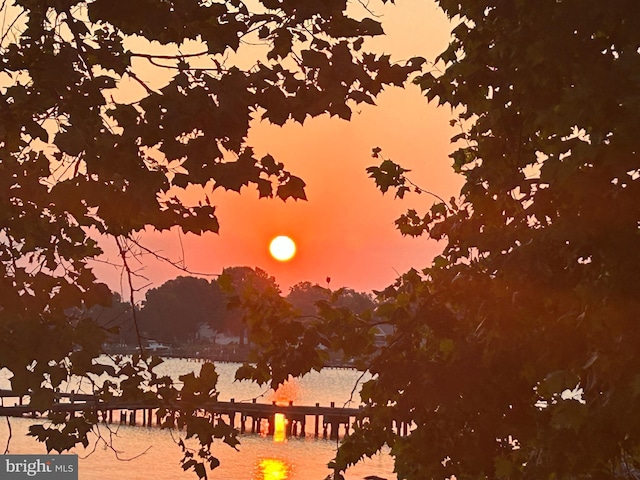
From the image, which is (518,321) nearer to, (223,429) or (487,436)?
(487,436)

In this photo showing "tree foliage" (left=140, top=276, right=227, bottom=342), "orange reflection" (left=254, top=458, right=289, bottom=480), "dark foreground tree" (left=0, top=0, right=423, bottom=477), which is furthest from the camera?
"tree foliage" (left=140, top=276, right=227, bottom=342)

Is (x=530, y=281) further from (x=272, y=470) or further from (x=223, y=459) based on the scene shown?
(x=223, y=459)

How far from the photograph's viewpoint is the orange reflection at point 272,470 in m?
57.6

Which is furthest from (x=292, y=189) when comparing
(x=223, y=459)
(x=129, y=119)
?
(x=223, y=459)

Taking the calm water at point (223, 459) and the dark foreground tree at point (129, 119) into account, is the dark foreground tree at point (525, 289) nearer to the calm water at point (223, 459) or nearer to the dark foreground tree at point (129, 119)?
the dark foreground tree at point (129, 119)

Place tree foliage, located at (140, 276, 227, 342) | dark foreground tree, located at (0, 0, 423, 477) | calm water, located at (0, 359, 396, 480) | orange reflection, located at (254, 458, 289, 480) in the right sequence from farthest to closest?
1. tree foliage, located at (140, 276, 227, 342)
2. orange reflection, located at (254, 458, 289, 480)
3. calm water, located at (0, 359, 396, 480)
4. dark foreground tree, located at (0, 0, 423, 477)

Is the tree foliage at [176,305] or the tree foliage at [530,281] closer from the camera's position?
the tree foliage at [530,281]

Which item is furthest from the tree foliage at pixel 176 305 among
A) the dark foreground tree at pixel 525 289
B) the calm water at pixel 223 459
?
the dark foreground tree at pixel 525 289

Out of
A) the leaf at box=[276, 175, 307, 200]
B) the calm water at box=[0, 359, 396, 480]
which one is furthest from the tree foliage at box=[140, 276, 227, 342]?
the leaf at box=[276, 175, 307, 200]

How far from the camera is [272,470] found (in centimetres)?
5966

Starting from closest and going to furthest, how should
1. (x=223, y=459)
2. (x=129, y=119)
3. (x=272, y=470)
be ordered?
1. (x=129, y=119)
2. (x=272, y=470)
3. (x=223, y=459)

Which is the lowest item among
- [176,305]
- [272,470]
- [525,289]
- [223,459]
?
[272,470]

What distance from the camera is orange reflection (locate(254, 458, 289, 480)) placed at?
2266 inches

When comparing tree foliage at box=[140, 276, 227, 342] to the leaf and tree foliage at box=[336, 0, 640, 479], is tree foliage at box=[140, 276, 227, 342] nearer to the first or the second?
tree foliage at box=[336, 0, 640, 479]
